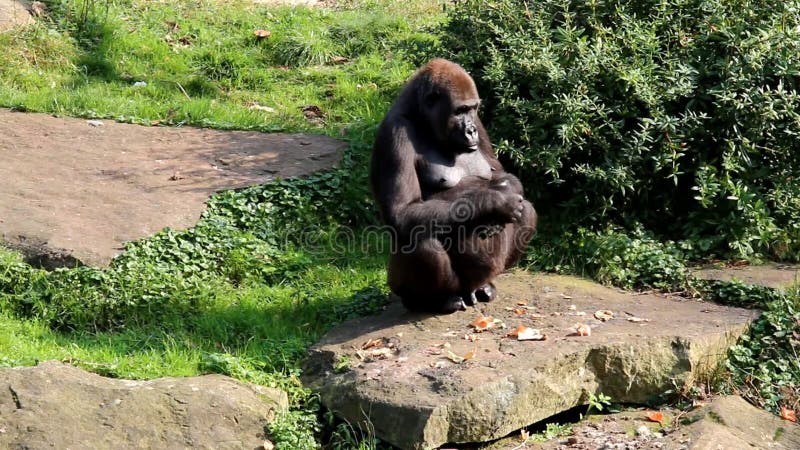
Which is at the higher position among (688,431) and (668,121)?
(668,121)

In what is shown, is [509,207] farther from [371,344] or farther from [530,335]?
[371,344]

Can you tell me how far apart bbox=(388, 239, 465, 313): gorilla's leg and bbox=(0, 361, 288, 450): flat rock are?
975mm

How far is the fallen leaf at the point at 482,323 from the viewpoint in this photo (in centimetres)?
524

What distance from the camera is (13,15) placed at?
31.0 ft

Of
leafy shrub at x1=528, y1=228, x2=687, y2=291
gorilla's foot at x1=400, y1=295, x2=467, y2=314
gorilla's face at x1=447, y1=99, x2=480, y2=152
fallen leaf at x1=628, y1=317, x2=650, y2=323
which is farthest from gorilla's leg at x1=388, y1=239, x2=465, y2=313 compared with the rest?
leafy shrub at x1=528, y1=228, x2=687, y2=291

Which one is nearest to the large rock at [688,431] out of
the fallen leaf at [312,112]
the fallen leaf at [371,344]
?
the fallen leaf at [371,344]

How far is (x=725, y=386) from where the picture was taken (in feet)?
16.7

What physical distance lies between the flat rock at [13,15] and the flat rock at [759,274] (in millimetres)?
6854

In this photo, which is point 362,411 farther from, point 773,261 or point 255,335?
point 773,261

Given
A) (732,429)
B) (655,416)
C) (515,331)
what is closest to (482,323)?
(515,331)

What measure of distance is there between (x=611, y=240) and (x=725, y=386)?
1.39 metres

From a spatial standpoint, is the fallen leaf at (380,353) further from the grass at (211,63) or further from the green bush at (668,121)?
the grass at (211,63)

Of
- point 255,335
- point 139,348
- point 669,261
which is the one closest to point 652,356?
point 669,261

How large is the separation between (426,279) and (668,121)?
2.08 m
